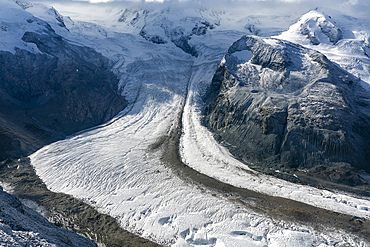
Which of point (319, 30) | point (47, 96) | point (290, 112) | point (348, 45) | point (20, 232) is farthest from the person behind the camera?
point (319, 30)

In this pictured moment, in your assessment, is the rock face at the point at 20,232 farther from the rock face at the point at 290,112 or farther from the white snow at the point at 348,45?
the white snow at the point at 348,45

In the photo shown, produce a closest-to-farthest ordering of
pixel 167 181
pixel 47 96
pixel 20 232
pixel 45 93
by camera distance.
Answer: pixel 20 232
pixel 167 181
pixel 47 96
pixel 45 93

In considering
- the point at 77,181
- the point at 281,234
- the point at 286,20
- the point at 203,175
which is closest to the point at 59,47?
the point at 77,181

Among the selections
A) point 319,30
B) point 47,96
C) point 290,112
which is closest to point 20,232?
point 290,112

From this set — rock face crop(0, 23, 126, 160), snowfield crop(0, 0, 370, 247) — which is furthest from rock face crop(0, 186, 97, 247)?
rock face crop(0, 23, 126, 160)

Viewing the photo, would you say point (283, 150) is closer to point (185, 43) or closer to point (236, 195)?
point (236, 195)

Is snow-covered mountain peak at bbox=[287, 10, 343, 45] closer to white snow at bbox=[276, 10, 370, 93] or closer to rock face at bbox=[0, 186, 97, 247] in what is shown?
white snow at bbox=[276, 10, 370, 93]

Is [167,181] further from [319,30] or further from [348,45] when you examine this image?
[319,30]

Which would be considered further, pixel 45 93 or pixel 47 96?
pixel 45 93
